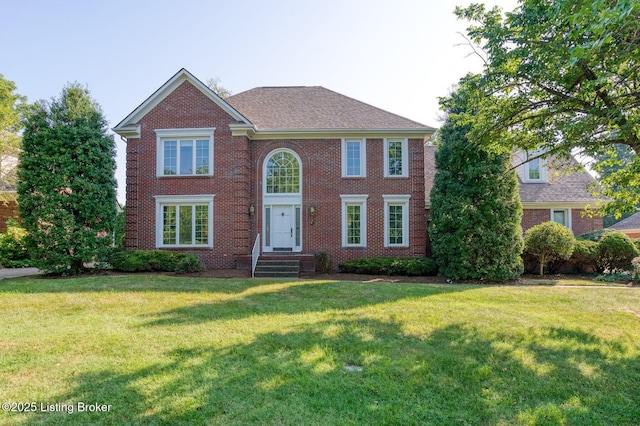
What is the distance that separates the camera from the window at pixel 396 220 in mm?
14625

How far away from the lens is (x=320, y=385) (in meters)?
3.85

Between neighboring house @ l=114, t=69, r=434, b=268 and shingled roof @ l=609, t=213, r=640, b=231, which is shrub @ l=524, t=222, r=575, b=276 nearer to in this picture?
neighboring house @ l=114, t=69, r=434, b=268

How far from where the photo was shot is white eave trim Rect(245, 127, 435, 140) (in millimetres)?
14297

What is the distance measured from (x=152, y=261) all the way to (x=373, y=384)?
1094 centimetres

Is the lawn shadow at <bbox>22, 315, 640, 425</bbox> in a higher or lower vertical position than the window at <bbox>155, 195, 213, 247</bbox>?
lower

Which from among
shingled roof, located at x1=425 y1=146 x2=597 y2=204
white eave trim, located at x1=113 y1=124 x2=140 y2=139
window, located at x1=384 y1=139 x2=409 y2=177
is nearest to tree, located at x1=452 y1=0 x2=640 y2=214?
window, located at x1=384 y1=139 x2=409 y2=177

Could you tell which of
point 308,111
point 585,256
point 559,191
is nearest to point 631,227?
point 559,191

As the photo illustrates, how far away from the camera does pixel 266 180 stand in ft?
48.8

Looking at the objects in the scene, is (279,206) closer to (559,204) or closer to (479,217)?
(479,217)

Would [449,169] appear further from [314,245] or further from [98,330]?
[98,330]

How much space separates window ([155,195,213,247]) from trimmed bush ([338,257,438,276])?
19.6ft

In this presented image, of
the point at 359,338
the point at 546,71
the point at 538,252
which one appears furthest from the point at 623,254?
the point at 359,338

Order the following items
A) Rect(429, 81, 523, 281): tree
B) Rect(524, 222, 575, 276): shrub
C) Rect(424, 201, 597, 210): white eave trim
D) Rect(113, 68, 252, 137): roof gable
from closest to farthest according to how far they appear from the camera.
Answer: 1. Rect(429, 81, 523, 281): tree
2. Rect(524, 222, 575, 276): shrub
3. Rect(113, 68, 252, 137): roof gable
4. Rect(424, 201, 597, 210): white eave trim

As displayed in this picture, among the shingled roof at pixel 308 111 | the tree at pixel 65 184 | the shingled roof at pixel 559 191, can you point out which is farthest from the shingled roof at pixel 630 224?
the tree at pixel 65 184
